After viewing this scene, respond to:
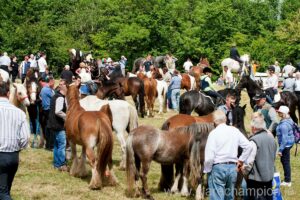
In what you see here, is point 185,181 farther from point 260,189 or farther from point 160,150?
point 260,189

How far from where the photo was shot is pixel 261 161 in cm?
777

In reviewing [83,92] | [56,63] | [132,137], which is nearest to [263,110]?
[132,137]

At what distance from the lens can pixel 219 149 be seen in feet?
24.8

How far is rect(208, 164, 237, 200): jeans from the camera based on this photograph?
752 cm

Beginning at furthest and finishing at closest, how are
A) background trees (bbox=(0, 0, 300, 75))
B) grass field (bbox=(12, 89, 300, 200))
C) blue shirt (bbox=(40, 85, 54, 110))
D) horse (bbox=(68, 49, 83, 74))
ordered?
1. background trees (bbox=(0, 0, 300, 75))
2. horse (bbox=(68, 49, 83, 74))
3. blue shirt (bbox=(40, 85, 54, 110))
4. grass field (bbox=(12, 89, 300, 200))

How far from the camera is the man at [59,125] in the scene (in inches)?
458

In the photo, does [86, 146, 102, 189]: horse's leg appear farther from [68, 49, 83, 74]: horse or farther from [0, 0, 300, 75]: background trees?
[0, 0, 300, 75]: background trees

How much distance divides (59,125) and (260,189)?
17.9 ft

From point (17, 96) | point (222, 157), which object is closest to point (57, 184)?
point (17, 96)

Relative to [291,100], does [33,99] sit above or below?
above

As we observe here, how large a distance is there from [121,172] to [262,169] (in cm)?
496

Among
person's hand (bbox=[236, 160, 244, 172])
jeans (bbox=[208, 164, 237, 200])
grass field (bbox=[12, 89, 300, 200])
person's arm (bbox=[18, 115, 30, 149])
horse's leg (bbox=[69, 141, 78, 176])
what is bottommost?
grass field (bbox=[12, 89, 300, 200])

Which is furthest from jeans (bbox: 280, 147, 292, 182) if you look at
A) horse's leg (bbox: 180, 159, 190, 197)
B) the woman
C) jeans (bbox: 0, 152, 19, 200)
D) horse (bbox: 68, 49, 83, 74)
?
horse (bbox: 68, 49, 83, 74)

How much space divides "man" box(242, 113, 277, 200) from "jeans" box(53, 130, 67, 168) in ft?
17.0
